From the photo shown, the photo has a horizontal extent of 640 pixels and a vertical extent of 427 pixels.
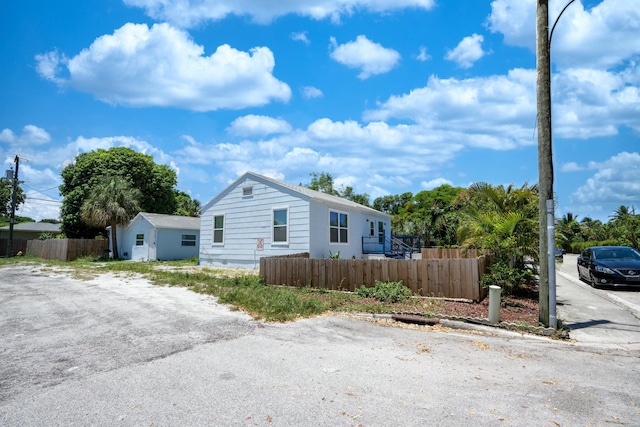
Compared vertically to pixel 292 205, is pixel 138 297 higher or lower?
lower

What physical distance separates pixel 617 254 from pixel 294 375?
587 inches

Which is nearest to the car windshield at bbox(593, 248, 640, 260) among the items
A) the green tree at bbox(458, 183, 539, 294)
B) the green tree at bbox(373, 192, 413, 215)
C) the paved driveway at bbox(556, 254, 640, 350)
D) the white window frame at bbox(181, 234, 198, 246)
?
the paved driveway at bbox(556, 254, 640, 350)

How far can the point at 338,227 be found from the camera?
62.1ft

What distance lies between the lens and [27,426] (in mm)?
3270

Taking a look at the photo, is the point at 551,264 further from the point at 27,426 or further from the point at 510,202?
the point at 27,426

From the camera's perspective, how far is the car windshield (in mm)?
13703

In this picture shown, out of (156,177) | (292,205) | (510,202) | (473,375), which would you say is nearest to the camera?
(473,375)

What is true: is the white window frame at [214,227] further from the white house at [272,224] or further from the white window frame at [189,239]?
the white window frame at [189,239]

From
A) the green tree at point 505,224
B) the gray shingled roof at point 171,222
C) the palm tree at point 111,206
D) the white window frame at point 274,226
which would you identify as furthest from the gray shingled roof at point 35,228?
the green tree at point 505,224

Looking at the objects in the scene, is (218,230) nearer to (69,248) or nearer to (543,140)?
(69,248)

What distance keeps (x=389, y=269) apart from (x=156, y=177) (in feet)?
105

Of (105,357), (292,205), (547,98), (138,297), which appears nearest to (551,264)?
(547,98)

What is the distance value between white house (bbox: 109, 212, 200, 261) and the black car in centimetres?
2442

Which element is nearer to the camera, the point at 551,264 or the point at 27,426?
the point at 27,426
